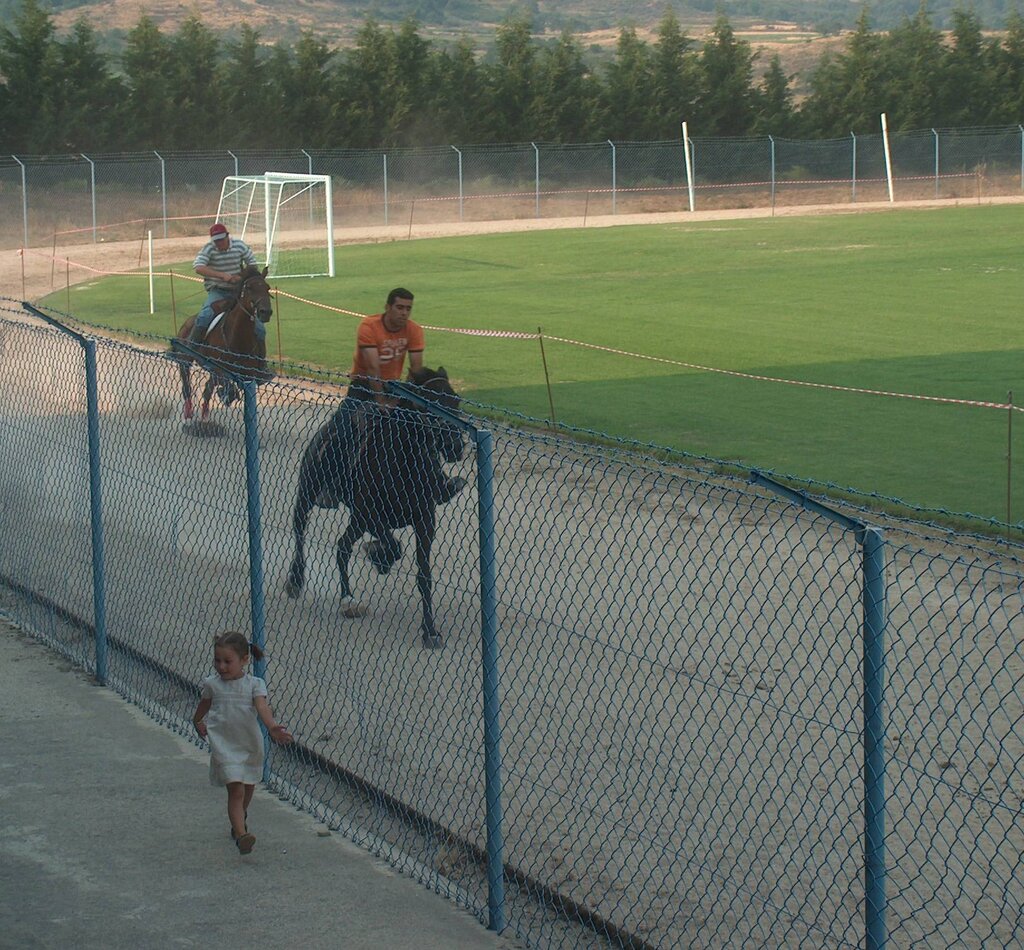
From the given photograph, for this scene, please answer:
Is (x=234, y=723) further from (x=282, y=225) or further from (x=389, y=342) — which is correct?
(x=282, y=225)

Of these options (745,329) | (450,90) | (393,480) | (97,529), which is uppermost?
(450,90)

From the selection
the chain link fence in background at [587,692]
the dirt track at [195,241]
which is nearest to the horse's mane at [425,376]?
the chain link fence in background at [587,692]

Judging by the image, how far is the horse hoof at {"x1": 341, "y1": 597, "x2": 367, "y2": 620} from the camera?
8.85 m

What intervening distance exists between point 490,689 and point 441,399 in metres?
3.43

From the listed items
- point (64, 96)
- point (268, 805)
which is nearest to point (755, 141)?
point (64, 96)

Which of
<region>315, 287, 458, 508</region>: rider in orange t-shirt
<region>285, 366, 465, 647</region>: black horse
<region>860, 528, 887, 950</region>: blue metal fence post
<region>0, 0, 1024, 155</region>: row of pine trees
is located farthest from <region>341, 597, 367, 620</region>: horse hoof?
<region>0, 0, 1024, 155</region>: row of pine trees

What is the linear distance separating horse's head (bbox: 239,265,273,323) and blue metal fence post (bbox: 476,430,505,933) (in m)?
10.5

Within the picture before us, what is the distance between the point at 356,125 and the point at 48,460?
4838 cm

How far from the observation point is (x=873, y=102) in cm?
6197

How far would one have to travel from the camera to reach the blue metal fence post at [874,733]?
4.36 metres

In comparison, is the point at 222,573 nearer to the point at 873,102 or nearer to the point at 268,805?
the point at 268,805

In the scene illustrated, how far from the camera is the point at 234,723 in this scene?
6.71 meters

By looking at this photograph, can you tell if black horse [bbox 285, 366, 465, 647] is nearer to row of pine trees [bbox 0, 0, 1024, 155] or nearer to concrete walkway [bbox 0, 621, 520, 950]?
concrete walkway [bbox 0, 621, 520, 950]

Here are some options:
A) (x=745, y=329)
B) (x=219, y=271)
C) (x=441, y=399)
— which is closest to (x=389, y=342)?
(x=441, y=399)
